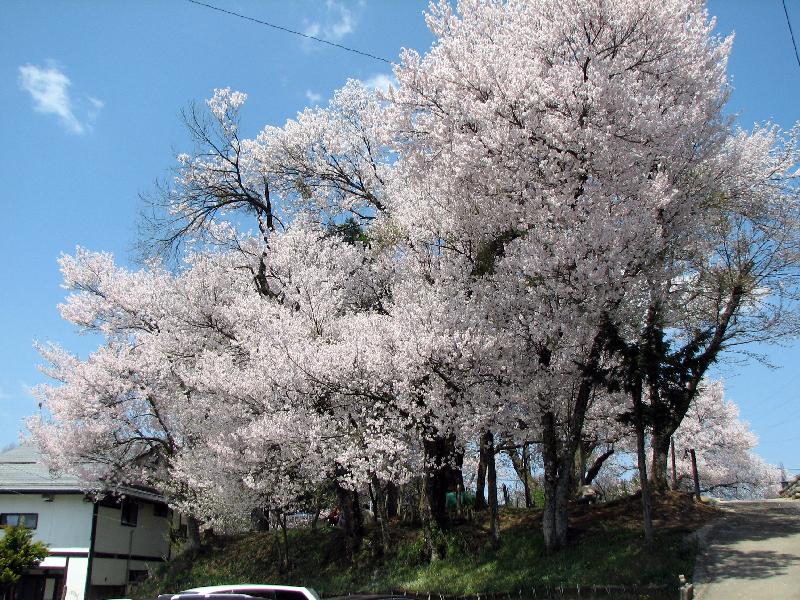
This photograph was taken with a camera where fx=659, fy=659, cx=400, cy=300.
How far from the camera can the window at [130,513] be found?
29.6 m

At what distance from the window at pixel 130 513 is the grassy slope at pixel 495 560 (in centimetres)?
473

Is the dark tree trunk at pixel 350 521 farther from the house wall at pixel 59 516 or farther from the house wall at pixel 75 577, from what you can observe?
the house wall at pixel 59 516

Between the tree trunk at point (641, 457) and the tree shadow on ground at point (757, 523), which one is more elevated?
the tree trunk at point (641, 457)

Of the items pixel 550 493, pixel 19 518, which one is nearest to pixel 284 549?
pixel 550 493

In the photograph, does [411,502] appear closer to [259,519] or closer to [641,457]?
[259,519]

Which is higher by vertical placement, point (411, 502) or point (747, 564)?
point (411, 502)

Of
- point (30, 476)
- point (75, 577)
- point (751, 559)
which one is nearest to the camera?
point (751, 559)

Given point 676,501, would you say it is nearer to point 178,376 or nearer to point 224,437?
point 224,437

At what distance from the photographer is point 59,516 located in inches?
1078

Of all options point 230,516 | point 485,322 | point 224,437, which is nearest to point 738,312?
point 485,322

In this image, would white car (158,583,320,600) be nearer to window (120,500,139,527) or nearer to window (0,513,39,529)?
window (0,513,39,529)

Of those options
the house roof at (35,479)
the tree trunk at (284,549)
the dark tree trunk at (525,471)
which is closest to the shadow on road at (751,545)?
the dark tree trunk at (525,471)

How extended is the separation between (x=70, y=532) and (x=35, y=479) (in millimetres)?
3011

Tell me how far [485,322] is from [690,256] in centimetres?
622
